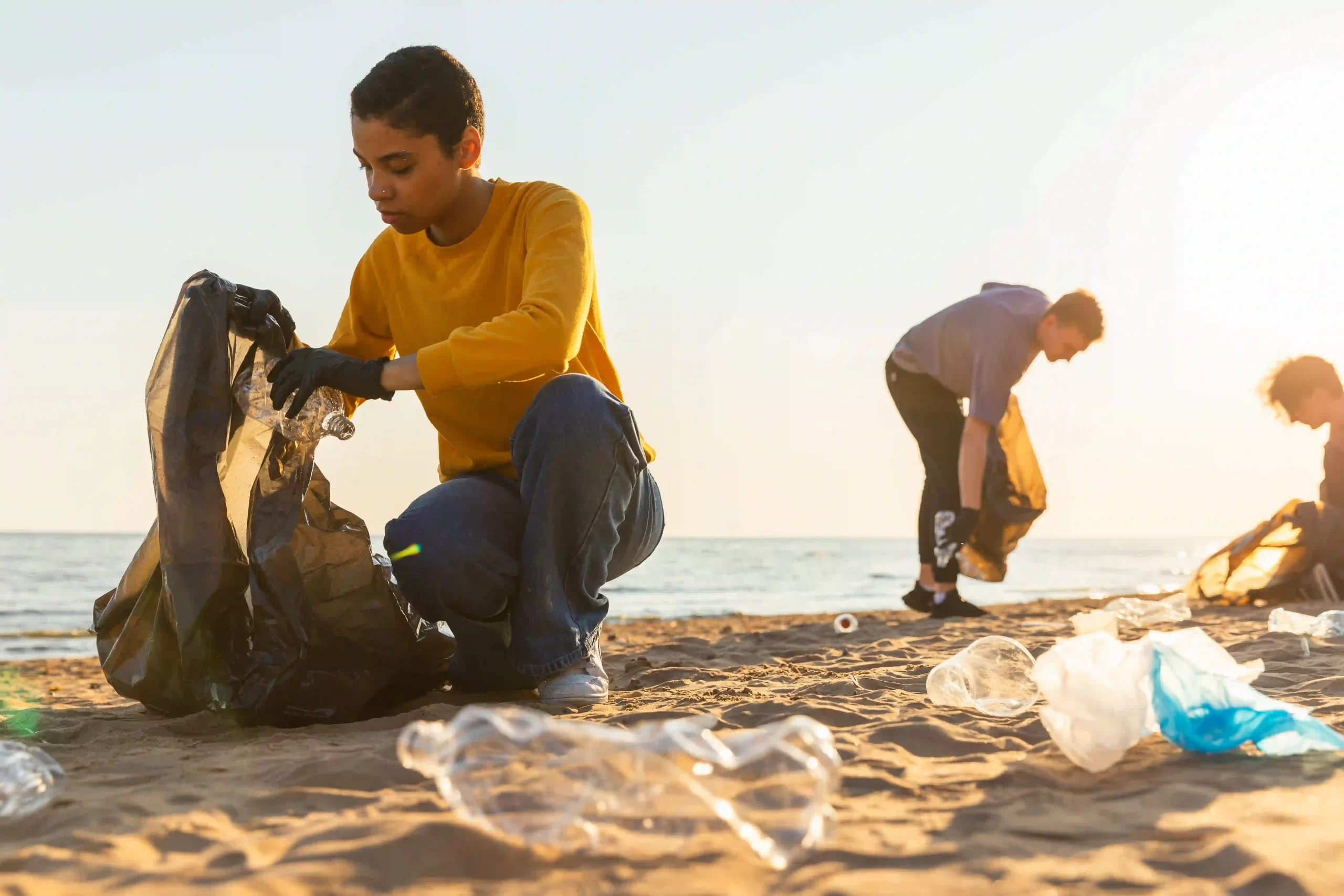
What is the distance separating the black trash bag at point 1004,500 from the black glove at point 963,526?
6 centimetres

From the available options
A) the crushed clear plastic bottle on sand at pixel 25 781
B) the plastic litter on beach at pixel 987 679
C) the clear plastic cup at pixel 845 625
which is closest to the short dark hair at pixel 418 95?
the crushed clear plastic bottle on sand at pixel 25 781

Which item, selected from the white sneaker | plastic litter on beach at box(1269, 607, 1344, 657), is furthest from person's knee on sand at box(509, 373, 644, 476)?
plastic litter on beach at box(1269, 607, 1344, 657)

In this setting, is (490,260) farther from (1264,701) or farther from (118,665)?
(1264,701)

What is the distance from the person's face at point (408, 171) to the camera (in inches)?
90.3

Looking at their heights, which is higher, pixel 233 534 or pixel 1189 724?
pixel 233 534

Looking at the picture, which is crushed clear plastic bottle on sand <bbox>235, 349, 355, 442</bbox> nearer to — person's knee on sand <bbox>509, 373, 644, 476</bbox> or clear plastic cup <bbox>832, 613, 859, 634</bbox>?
person's knee on sand <bbox>509, 373, 644, 476</bbox>

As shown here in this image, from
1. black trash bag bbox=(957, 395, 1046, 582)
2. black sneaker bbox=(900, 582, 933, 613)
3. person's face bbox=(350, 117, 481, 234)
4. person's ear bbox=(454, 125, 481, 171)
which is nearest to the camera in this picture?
person's face bbox=(350, 117, 481, 234)

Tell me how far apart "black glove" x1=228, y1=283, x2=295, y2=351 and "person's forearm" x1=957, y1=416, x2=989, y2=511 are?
325cm

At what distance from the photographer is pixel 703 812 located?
123 centimetres

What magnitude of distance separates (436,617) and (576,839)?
1.32 metres

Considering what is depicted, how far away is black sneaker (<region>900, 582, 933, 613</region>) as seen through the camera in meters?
5.18

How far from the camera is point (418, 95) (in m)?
2.29

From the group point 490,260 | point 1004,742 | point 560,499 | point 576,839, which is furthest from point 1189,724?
point 490,260

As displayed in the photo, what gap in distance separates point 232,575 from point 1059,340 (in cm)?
378
